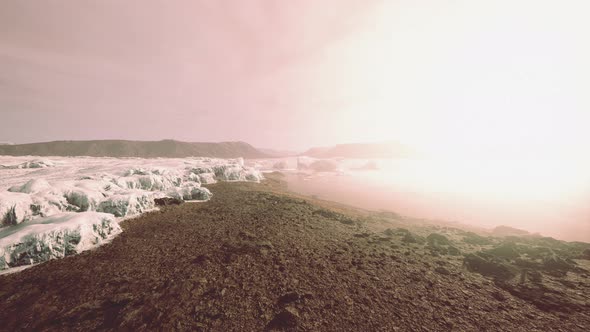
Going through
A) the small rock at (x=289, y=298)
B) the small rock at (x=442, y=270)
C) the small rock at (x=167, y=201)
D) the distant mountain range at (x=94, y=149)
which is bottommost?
the small rock at (x=442, y=270)

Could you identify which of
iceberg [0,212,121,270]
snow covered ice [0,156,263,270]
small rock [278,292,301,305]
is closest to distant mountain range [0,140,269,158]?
snow covered ice [0,156,263,270]

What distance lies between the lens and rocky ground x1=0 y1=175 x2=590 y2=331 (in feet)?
28.7

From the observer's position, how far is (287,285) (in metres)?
11.3

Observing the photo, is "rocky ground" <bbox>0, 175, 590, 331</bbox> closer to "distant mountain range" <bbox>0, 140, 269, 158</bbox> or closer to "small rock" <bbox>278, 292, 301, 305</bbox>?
"small rock" <bbox>278, 292, 301, 305</bbox>

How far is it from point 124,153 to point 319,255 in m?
222

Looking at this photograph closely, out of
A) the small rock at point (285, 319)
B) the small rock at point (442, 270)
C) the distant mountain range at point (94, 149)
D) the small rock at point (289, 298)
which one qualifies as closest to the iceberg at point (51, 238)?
the small rock at point (289, 298)

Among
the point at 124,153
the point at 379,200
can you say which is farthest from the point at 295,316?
the point at 124,153

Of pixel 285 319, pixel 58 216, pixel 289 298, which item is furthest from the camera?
pixel 58 216

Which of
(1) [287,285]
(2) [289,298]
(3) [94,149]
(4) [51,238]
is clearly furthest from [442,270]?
(3) [94,149]

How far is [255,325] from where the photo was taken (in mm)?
8484

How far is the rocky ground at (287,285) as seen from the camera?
8734 millimetres

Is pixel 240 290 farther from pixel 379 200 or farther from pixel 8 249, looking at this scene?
pixel 379 200

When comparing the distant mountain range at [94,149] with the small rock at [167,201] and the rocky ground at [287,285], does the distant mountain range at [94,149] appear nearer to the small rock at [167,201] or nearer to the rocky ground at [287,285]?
the small rock at [167,201]

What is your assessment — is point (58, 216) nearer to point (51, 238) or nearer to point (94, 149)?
point (51, 238)
